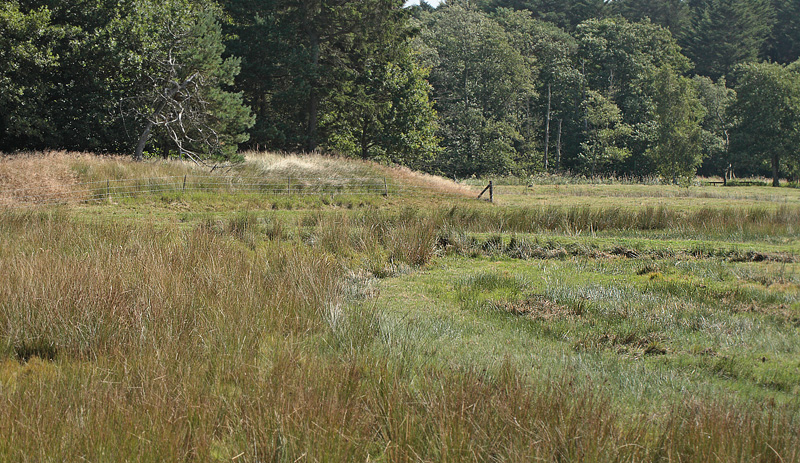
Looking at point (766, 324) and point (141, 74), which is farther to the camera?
point (141, 74)

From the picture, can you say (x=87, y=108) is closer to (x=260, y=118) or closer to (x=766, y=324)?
(x=260, y=118)

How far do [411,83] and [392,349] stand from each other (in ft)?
114

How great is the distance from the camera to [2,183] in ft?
60.5

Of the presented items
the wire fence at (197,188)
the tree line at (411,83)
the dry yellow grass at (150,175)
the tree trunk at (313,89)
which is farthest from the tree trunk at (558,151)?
the wire fence at (197,188)

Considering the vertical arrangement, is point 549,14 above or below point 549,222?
above

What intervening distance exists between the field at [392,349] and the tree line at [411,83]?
1533cm

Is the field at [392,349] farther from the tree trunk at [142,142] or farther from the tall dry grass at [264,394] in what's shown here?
the tree trunk at [142,142]

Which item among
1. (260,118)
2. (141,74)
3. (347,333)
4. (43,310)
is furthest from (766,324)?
(260,118)

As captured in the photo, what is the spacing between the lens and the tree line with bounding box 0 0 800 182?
26.1 meters

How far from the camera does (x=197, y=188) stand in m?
22.0

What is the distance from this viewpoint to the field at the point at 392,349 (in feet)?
12.7

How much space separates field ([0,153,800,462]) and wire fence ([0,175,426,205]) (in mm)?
5887

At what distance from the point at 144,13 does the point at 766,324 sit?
27.2 m

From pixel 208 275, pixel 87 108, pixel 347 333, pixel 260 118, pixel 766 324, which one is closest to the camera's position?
pixel 347 333
